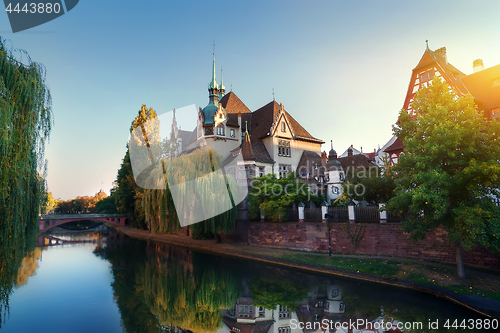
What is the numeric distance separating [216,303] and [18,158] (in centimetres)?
1014

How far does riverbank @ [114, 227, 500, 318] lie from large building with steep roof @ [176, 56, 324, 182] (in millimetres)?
10686

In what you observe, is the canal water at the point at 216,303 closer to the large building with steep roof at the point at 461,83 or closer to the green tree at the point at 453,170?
the green tree at the point at 453,170

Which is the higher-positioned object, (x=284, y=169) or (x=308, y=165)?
(x=308, y=165)

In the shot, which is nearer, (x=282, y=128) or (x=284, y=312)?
(x=284, y=312)

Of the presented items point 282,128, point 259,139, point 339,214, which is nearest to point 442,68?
point 339,214

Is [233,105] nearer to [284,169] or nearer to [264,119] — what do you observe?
[264,119]

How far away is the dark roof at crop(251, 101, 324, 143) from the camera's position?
120 ft

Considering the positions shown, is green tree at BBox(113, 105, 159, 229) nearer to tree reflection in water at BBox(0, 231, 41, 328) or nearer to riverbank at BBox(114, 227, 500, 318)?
riverbank at BBox(114, 227, 500, 318)

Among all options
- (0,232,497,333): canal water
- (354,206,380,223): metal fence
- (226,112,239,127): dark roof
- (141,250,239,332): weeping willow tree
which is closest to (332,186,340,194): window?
(354,206,380,223): metal fence

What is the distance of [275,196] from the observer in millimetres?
26391

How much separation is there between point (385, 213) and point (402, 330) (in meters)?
11.0

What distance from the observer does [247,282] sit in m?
17.2

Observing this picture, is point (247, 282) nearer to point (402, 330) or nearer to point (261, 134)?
point (402, 330)

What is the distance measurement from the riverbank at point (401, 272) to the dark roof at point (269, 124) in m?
15.7
